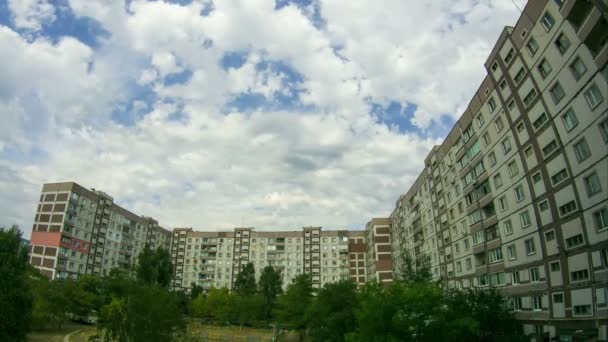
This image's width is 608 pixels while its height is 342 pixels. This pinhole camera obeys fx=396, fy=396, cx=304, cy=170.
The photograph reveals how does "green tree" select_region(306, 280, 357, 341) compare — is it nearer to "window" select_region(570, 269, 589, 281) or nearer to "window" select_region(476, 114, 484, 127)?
"window" select_region(570, 269, 589, 281)

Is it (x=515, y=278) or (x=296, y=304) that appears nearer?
(x=515, y=278)

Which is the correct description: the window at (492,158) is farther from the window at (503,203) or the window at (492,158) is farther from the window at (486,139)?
the window at (503,203)

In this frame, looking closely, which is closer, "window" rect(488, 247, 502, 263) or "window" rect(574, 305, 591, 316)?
"window" rect(574, 305, 591, 316)

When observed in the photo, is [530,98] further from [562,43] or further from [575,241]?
[575,241]

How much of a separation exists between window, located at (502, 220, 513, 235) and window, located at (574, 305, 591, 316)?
1036cm

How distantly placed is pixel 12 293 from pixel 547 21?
151ft

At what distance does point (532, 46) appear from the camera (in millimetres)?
33219

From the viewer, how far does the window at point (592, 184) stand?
26.9m

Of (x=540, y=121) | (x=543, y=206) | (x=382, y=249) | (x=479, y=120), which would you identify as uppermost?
(x=479, y=120)

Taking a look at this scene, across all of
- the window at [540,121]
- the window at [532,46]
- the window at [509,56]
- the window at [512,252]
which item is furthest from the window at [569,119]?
the window at [512,252]

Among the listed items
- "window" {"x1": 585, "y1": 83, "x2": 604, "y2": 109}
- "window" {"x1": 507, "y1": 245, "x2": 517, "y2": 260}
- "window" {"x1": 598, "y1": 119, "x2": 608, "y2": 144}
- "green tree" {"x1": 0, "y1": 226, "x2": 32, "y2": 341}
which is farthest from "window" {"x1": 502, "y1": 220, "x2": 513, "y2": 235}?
"green tree" {"x1": 0, "y1": 226, "x2": 32, "y2": 341}

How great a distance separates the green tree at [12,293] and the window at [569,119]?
143 feet

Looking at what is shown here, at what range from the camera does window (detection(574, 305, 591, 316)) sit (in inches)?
1102

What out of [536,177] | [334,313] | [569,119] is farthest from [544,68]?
[334,313]
